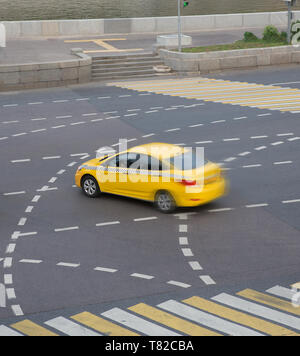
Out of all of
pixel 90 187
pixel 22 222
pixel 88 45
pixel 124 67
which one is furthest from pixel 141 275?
pixel 88 45

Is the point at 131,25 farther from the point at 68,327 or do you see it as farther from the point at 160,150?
the point at 68,327

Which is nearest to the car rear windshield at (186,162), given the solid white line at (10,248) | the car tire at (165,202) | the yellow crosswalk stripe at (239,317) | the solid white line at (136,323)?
the car tire at (165,202)

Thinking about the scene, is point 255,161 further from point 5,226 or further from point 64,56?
point 64,56

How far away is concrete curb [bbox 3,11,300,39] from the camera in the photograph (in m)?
47.1

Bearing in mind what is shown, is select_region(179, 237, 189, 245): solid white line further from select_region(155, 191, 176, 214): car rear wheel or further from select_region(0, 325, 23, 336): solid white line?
select_region(0, 325, 23, 336): solid white line

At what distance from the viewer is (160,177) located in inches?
774

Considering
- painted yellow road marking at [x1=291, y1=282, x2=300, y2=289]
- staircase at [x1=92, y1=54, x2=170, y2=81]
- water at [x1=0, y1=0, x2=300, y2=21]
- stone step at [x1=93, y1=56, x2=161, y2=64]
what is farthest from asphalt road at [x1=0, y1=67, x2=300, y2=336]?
water at [x1=0, y1=0, x2=300, y2=21]

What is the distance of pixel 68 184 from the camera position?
73.5 feet

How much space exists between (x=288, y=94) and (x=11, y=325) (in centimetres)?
2354

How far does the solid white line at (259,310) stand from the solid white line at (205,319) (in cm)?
65

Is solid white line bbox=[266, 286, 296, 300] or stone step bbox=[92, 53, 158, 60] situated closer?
solid white line bbox=[266, 286, 296, 300]

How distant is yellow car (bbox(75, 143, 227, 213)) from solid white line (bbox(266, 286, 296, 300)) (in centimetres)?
511

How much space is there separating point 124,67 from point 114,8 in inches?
1601

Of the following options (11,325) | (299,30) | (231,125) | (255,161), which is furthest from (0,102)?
(11,325)
